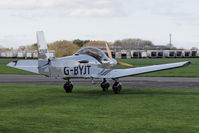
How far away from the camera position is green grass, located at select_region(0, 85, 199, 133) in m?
10.5

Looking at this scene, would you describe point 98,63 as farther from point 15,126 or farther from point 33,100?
point 15,126

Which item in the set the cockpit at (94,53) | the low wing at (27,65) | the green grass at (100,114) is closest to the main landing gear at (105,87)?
the cockpit at (94,53)

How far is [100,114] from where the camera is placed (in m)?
13.1

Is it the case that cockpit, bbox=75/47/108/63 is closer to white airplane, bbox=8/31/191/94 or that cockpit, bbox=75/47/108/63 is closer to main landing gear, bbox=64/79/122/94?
white airplane, bbox=8/31/191/94

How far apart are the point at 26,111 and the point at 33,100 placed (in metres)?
3.52

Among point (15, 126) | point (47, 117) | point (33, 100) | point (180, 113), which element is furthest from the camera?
point (33, 100)

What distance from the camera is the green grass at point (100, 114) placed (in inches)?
414

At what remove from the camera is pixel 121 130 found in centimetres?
1024

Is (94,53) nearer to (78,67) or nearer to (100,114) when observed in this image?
(78,67)

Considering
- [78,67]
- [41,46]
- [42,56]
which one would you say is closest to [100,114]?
[78,67]

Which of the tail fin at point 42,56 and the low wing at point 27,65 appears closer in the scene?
the tail fin at point 42,56

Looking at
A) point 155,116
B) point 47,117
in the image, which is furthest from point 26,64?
point 155,116

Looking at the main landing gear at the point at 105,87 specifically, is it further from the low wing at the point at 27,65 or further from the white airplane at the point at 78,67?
the low wing at the point at 27,65

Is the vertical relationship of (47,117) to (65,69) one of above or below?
below
